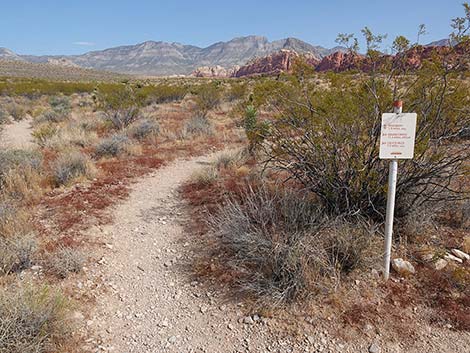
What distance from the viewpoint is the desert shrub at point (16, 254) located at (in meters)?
4.01

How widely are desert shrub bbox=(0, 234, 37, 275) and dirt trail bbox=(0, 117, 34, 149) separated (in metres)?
8.30

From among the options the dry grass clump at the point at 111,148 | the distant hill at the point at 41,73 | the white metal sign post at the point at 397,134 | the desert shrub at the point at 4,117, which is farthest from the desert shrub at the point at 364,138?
the distant hill at the point at 41,73

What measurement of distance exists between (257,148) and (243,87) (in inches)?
511

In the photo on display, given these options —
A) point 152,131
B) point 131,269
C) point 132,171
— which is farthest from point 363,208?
point 152,131

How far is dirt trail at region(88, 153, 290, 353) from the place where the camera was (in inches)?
123

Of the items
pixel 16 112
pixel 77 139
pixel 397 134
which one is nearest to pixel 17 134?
pixel 16 112

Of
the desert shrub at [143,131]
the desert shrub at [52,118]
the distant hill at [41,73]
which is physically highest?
the distant hill at [41,73]

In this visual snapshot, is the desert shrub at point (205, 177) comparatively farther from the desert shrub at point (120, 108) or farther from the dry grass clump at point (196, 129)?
the desert shrub at point (120, 108)

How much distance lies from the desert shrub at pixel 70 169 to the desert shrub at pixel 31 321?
4454 millimetres

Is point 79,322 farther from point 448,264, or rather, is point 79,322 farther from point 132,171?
point 132,171

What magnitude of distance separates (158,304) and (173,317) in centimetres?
29

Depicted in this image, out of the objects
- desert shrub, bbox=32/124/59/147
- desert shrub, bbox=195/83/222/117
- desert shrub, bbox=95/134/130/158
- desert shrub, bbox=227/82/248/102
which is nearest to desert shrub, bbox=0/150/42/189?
desert shrub, bbox=95/134/130/158

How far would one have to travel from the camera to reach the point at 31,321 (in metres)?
2.81

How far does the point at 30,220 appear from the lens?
17.6 feet
